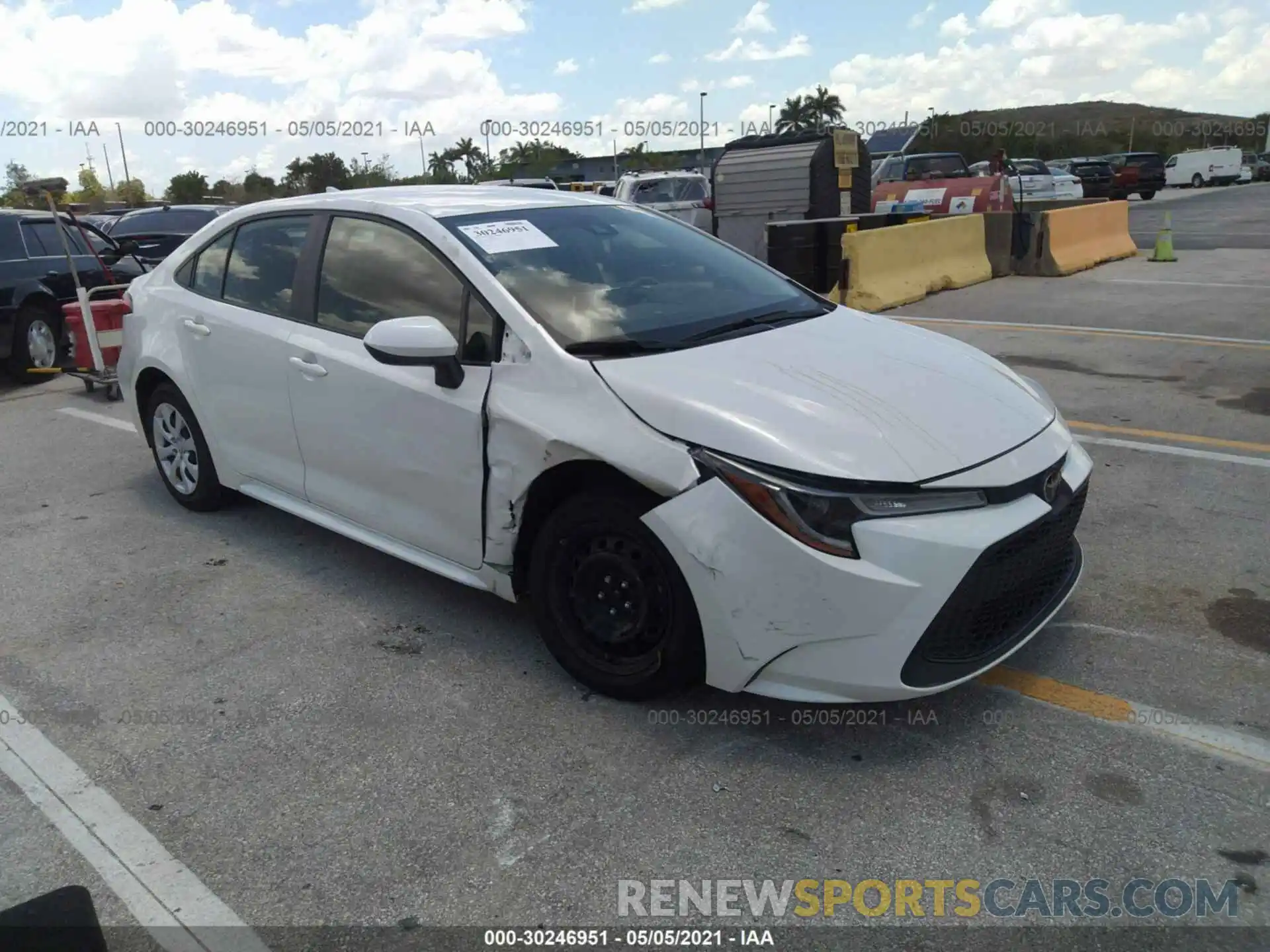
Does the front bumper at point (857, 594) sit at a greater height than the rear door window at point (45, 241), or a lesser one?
lesser

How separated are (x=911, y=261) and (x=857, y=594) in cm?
1042

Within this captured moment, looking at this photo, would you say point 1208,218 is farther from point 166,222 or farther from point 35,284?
point 35,284

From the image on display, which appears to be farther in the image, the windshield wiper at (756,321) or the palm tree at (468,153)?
the palm tree at (468,153)

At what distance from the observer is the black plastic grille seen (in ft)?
9.30

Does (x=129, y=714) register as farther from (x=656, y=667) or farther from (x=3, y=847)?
(x=656, y=667)

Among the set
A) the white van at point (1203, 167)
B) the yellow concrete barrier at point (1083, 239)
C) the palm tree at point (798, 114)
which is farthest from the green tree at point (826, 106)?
the yellow concrete barrier at point (1083, 239)

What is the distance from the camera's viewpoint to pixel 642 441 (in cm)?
304

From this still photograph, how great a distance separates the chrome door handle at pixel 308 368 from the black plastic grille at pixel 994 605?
250 centimetres

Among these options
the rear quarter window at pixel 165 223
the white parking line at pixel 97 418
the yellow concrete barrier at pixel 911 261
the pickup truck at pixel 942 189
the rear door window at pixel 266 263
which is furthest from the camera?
the pickup truck at pixel 942 189

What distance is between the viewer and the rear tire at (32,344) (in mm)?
9289

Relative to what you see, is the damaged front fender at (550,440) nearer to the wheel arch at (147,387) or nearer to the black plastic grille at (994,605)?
the black plastic grille at (994,605)

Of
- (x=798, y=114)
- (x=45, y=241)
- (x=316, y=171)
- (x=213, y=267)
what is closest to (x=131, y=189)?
(x=316, y=171)

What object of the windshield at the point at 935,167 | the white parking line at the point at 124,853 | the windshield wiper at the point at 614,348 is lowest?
the white parking line at the point at 124,853

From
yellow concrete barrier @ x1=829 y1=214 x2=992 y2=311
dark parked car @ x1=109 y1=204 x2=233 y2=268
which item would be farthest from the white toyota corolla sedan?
dark parked car @ x1=109 y1=204 x2=233 y2=268
